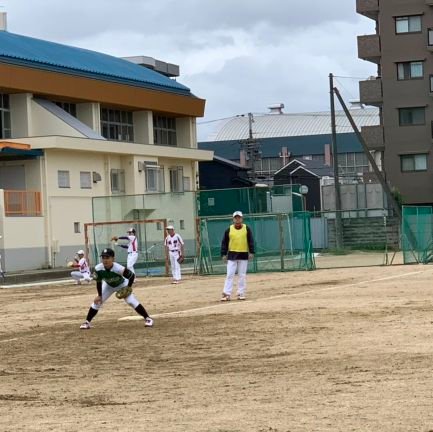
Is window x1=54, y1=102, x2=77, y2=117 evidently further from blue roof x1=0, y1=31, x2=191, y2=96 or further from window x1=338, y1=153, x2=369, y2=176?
window x1=338, y1=153, x2=369, y2=176

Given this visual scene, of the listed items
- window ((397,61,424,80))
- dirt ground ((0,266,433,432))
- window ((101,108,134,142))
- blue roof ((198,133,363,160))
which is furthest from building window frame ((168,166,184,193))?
blue roof ((198,133,363,160))

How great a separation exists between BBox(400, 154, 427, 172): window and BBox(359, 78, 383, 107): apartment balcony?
385 centimetres

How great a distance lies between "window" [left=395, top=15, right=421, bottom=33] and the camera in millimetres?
66688

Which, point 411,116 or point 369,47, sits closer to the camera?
point 411,116

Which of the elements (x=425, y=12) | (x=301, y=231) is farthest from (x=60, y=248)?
(x=425, y=12)

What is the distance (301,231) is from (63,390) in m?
26.5

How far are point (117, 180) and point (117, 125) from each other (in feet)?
16.5

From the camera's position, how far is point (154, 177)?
61156 mm

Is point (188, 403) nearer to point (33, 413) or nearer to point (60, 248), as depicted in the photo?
point (33, 413)

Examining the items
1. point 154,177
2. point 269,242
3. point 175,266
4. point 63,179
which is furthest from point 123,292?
point 154,177

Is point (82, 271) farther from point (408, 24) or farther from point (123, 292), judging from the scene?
point (408, 24)

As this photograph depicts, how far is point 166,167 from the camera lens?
6347 cm

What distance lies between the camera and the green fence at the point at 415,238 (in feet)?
127

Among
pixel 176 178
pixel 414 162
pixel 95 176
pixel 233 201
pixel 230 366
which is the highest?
pixel 414 162
